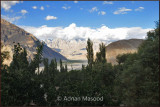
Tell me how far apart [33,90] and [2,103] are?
194 inches

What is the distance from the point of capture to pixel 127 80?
26078mm

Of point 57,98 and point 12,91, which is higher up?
point 12,91

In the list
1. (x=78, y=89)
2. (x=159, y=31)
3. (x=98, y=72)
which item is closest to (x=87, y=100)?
(x=78, y=89)

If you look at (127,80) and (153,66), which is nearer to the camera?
(153,66)

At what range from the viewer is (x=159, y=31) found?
24.8 meters

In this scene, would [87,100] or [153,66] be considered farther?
[87,100]

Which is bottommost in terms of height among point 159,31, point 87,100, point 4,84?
point 87,100

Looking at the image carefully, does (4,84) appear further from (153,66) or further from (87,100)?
(153,66)

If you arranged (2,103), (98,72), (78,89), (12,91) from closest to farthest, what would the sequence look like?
(2,103) → (12,91) → (78,89) → (98,72)

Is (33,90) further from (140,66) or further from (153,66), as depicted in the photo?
(153,66)

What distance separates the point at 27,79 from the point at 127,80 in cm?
1535

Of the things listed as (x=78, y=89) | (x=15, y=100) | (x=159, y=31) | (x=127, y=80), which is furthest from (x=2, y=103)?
(x=159, y=31)

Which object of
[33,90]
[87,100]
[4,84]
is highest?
[4,84]

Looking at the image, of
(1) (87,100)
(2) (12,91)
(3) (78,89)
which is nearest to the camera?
(2) (12,91)
